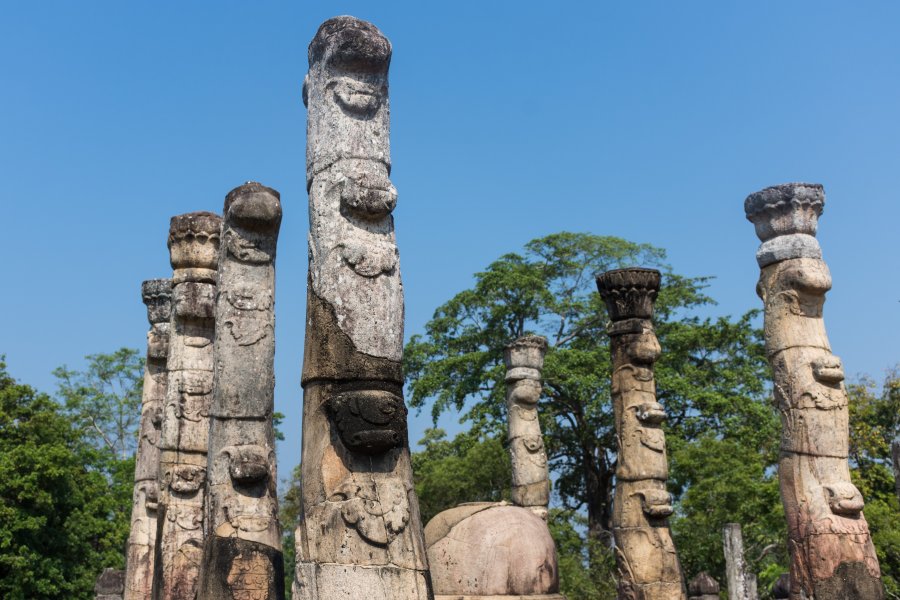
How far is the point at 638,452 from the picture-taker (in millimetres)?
12820

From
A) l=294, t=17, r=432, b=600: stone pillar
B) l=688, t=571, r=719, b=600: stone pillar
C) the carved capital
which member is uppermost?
the carved capital

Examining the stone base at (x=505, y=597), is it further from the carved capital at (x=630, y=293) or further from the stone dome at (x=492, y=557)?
the carved capital at (x=630, y=293)

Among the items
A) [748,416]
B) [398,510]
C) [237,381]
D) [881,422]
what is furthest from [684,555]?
[398,510]

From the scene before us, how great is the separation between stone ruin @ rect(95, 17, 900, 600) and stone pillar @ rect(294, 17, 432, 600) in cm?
1

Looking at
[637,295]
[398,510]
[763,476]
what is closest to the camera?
[398,510]

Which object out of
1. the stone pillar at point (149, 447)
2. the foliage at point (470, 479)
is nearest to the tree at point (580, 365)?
the foliage at point (470, 479)

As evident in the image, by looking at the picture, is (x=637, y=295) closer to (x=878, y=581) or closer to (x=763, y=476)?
(x=878, y=581)

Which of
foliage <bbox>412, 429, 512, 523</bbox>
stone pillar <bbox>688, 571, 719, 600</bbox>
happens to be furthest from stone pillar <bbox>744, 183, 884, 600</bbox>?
foliage <bbox>412, 429, 512, 523</bbox>

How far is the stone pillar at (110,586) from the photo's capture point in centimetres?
1989

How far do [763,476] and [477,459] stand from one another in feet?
26.0

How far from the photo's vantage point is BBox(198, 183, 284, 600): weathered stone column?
9047mm

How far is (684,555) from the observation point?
26.1 metres

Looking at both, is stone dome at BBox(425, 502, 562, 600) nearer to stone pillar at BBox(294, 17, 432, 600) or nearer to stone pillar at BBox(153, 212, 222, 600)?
stone pillar at BBox(294, 17, 432, 600)

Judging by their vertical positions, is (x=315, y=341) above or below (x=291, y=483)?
below
